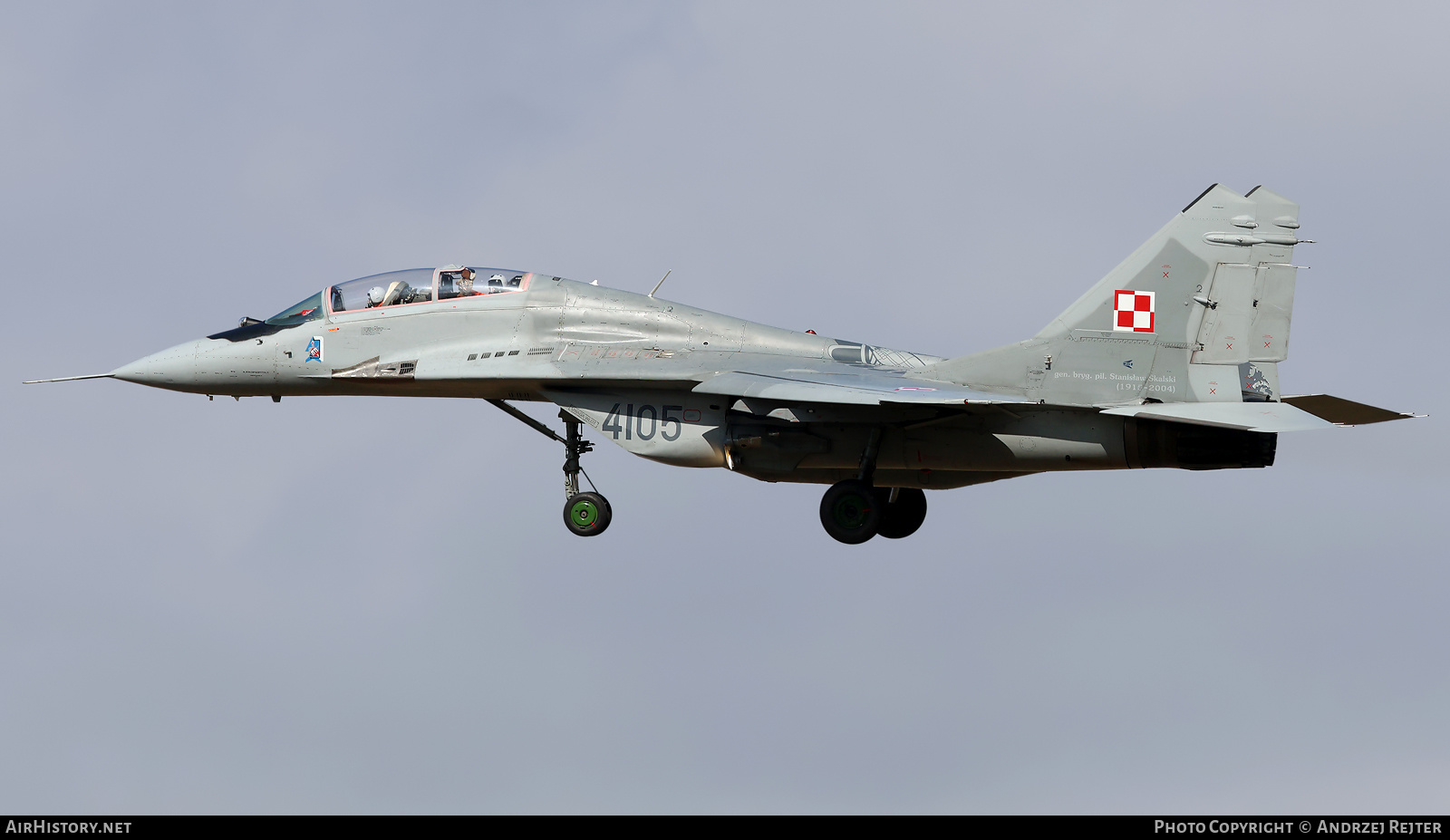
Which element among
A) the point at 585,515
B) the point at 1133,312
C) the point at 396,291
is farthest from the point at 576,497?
the point at 1133,312

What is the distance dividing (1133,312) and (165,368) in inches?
531

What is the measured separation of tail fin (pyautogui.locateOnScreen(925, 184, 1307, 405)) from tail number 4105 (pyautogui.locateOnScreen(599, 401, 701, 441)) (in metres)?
3.84

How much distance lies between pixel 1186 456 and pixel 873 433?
4.04 m

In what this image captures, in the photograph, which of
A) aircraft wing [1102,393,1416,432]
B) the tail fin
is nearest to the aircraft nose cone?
the tail fin

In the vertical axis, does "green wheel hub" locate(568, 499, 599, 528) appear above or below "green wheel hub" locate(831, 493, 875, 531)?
below

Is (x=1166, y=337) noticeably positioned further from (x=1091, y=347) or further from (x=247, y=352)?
(x=247, y=352)

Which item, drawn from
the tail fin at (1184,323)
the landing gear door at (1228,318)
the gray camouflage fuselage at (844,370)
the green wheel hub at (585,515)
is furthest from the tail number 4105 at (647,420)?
the landing gear door at (1228,318)

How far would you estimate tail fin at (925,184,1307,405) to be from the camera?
25.2 metres

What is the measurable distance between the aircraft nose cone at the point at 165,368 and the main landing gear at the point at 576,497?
5054mm

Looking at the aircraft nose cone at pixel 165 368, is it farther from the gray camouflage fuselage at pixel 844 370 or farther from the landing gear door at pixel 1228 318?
the landing gear door at pixel 1228 318

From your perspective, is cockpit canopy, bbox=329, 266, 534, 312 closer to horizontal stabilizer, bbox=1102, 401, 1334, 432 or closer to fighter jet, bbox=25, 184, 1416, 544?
fighter jet, bbox=25, 184, 1416, 544

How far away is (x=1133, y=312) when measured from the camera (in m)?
A: 25.6

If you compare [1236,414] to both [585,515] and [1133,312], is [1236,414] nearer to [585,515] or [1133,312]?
[1133,312]
